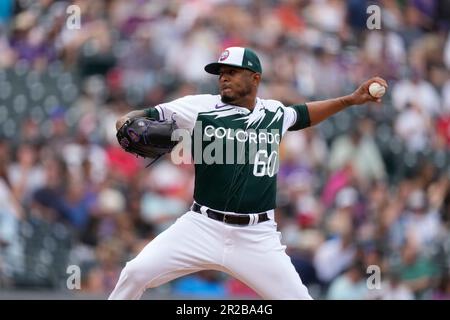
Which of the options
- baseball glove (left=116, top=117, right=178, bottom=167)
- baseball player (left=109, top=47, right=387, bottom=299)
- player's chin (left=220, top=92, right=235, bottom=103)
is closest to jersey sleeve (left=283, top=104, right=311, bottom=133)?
baseball player (left=109, top=47, right=387, bottom=299)

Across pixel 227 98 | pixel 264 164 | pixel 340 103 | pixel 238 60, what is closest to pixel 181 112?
pixel 227 98

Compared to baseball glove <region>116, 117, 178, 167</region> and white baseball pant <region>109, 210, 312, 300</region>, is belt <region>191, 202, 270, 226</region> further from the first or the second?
baseball glove <region>116, 117, 178, 167</region>

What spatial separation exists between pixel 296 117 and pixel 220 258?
115cm

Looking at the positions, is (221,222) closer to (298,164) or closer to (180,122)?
(180,122)

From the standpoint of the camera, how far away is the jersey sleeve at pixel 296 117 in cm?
679

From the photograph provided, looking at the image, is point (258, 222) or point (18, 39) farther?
point (18, 39)

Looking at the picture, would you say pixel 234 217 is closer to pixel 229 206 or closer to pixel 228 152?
pixel 229 206

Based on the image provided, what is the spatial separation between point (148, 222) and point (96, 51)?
2406mm

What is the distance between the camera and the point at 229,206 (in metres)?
6.36

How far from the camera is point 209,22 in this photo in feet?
40.1

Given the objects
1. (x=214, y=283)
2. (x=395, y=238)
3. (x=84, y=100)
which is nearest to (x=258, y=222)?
(x=214, y=283)

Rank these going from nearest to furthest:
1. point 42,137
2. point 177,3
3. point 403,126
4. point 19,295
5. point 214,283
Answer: point 19,295 < point 214,283 < point 42,137 < point 403,126 < point 177,3

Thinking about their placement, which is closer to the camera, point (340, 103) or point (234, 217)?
point (234, 217)

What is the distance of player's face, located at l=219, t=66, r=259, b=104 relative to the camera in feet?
21.4
